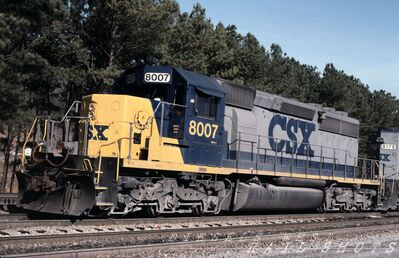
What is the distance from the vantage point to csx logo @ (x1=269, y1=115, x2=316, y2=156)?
1588cm

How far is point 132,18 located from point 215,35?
9.48 m

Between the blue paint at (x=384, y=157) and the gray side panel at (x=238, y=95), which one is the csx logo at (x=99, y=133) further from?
the blue paint at (x=384, y=157)

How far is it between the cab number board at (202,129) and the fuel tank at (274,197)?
2005mm

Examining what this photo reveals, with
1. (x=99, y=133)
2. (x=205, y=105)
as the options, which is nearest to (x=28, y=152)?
(x=99, y=133)

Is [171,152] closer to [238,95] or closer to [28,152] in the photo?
[28,152]

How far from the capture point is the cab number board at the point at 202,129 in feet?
40.7

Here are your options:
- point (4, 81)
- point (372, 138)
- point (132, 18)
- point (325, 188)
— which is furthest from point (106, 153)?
point (372, 138)

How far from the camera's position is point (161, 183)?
11750 millimetres

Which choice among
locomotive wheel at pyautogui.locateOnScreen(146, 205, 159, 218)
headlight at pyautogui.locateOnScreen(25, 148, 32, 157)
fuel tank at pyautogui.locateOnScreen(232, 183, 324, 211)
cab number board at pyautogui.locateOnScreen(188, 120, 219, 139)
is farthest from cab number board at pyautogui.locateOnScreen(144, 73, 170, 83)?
fuel tank at pyautogui.locateOnScreen(232, 183, 324, 211)

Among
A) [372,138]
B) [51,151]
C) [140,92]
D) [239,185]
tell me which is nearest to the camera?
[51,151]

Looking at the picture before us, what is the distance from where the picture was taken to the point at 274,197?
49.6 feet

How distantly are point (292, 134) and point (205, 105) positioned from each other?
5.04 meters

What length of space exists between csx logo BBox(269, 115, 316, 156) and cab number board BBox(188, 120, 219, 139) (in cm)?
317

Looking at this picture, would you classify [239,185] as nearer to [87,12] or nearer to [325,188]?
[325,188]
